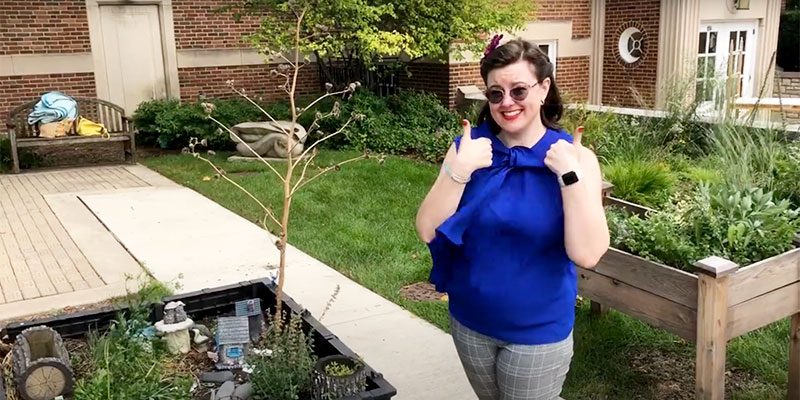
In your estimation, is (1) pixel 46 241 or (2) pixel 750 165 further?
(1) pixel 46 241

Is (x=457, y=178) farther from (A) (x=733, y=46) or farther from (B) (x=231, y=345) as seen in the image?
(A) (x=733, y=46)

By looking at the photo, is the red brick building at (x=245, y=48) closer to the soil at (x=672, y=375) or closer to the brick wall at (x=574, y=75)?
the brick wall at (x=574, y=75)

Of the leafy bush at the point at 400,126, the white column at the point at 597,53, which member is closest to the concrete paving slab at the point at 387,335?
the leafy bush at the point at 400,126

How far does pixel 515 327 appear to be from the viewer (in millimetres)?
2236

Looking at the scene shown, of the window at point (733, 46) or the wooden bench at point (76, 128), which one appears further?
the window at point (733, 46)

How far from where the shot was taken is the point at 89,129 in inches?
435

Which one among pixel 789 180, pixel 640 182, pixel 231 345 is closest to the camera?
pixel 231 345

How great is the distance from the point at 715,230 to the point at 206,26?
37.2 ft

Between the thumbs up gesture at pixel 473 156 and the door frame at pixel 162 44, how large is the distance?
11.8m

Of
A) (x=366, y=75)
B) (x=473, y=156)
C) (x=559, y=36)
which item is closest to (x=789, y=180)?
(x=473, y=156)

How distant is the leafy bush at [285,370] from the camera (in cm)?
308

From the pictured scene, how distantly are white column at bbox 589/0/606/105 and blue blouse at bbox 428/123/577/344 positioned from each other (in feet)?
45.0

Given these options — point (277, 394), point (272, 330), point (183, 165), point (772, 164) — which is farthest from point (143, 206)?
point (772, 164)

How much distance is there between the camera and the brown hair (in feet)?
7.14
